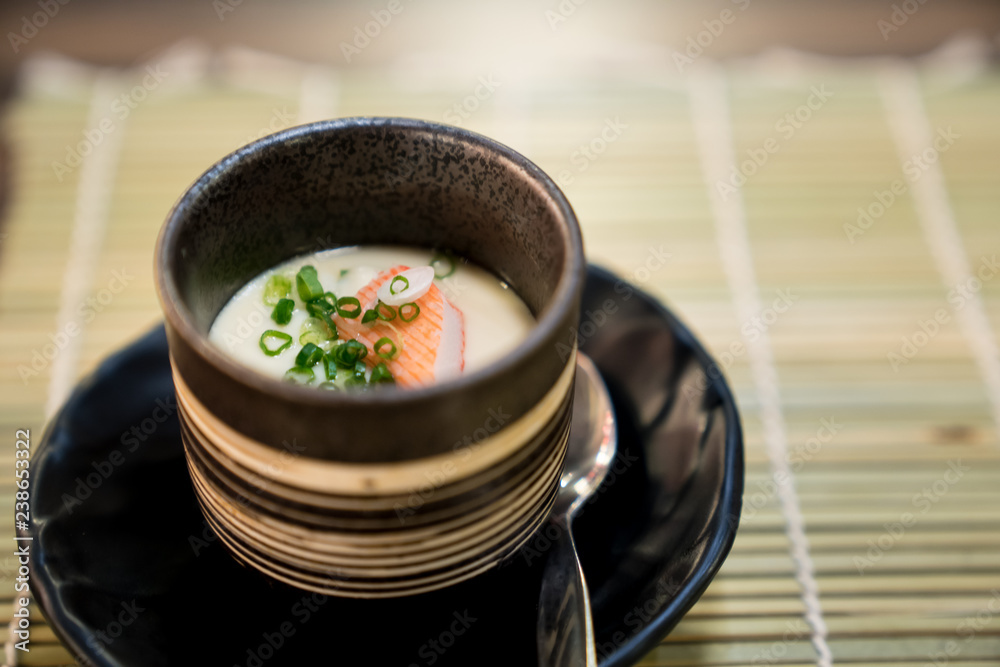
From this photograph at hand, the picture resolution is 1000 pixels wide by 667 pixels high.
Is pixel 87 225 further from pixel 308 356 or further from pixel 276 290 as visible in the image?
pixel 308 356

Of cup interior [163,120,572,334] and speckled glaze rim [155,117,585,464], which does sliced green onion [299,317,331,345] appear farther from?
speckled glaze rim [155,117,585,464]

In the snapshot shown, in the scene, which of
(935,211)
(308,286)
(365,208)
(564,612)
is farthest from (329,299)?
(935,211)

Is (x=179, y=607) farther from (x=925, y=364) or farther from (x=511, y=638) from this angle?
(x=925, y=364)

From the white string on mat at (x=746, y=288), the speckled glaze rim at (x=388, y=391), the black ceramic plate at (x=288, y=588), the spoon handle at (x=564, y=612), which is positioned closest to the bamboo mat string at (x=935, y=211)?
the white string on mat at (x=746, y=288)

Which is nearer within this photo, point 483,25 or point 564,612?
point 564,612

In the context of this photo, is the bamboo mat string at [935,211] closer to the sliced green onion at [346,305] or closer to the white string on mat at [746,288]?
the white string on mat at [746,288]

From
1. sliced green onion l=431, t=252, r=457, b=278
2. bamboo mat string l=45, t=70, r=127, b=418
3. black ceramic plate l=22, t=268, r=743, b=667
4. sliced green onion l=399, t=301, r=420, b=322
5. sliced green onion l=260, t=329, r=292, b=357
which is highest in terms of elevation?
sliced green onion l=399, t=301, r=420, b=322

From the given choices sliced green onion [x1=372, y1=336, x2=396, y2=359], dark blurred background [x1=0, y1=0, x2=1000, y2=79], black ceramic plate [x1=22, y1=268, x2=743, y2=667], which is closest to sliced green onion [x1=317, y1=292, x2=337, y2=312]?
sliced green onion [x1=372, y1=336, x2=396, y2=359]

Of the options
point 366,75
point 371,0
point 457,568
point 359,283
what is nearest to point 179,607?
point 457,568
